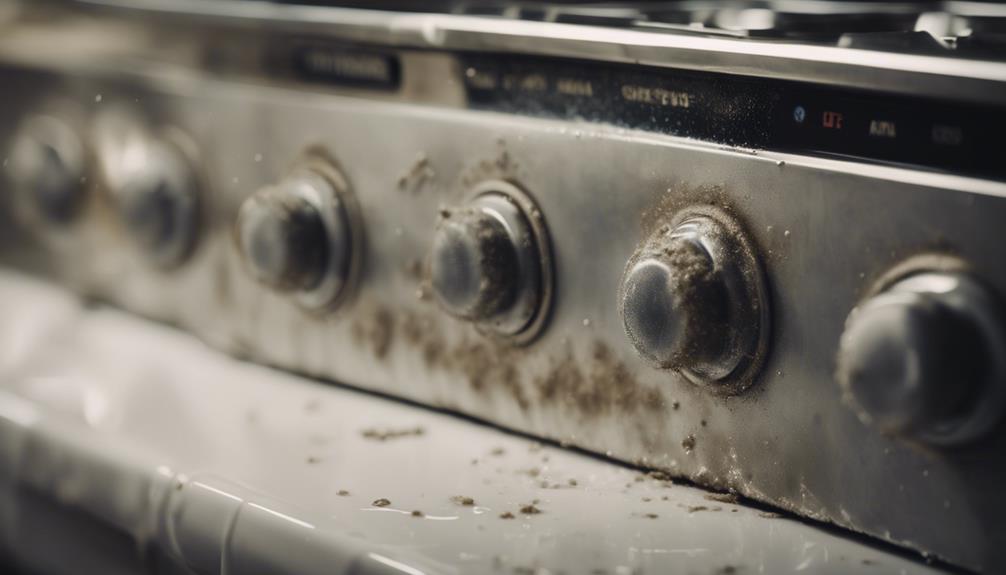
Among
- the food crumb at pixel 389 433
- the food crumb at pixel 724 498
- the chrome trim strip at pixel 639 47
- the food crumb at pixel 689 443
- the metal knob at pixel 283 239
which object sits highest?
the chrome trim strip at pixel 639 47

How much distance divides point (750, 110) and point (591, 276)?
0.13m

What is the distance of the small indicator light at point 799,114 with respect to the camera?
0.54 m

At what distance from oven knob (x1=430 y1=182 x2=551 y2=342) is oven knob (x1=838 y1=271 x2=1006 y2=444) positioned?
0.22 meters

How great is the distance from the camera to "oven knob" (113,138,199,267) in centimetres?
88

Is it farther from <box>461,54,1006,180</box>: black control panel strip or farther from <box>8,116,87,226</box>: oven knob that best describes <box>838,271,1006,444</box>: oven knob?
<box>8,116,87,226</box>: oven knob

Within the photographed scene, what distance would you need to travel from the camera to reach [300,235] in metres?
0.75

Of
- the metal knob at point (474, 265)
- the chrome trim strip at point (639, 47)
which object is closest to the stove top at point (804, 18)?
the chrome trim strip at point (639, 47)

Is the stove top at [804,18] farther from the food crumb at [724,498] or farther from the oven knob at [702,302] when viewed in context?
the food crumb at [724,498]

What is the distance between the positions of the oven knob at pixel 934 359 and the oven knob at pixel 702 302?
0.08 metres

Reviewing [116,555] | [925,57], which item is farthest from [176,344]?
[925,57]

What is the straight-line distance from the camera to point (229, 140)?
85 cm

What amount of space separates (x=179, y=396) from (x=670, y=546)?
1.33ft

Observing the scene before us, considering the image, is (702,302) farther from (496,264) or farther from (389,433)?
(389,433)

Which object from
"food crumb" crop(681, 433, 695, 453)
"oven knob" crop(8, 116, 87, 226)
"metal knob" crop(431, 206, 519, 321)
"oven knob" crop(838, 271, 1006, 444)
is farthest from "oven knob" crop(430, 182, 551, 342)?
"oven knob" crop(8, 116, 87, 226)
